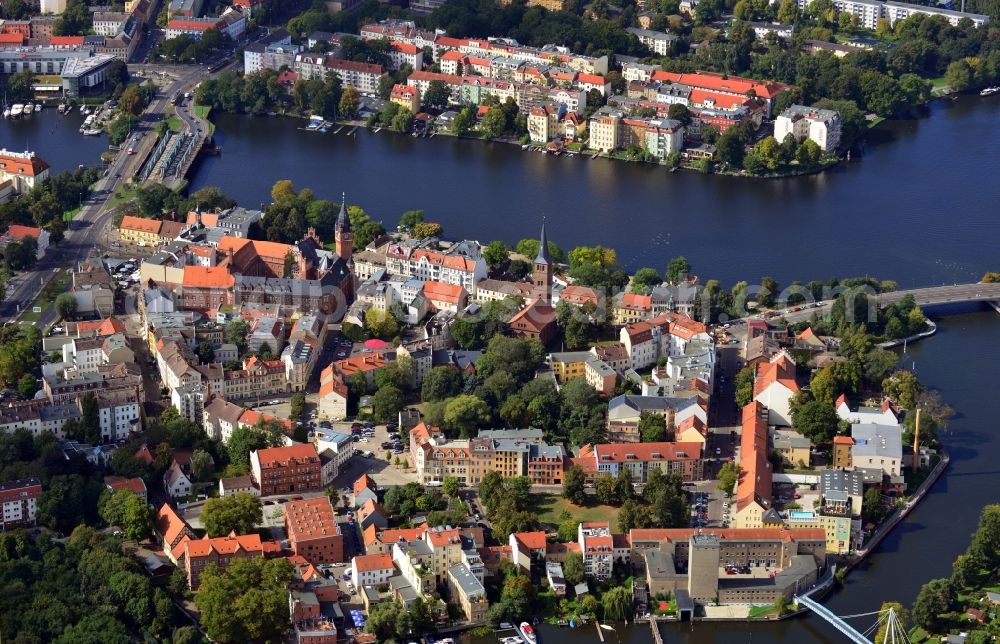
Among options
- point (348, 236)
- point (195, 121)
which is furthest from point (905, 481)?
point (195, 121)

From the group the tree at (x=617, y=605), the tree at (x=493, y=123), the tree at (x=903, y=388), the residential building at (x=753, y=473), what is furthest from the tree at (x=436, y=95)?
the tree at (x=617, y=605)

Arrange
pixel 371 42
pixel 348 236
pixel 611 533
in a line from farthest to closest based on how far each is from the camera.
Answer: pixel 371 42
pixel 348 236
pixel 611 533

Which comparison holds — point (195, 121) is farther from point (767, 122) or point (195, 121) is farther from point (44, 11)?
point (767, 122)

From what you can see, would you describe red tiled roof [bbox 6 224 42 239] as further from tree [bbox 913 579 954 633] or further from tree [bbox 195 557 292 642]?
tree [bbox 913 579 954 633]

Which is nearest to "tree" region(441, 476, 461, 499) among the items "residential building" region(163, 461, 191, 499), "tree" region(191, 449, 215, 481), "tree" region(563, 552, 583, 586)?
"tree" region(563, 552, 583, 586)

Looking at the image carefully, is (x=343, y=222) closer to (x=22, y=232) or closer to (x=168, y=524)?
(x=22, y=232)
